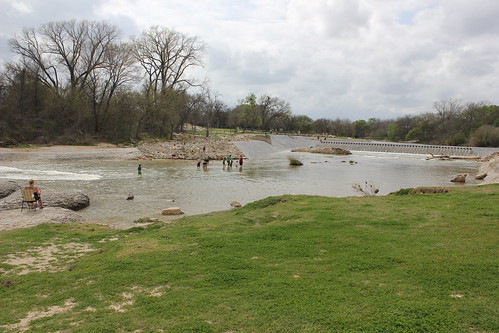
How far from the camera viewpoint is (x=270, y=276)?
235 inches

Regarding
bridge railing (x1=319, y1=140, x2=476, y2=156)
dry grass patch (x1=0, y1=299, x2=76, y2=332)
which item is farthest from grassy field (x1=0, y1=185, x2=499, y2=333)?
bridge railing (x1=319, y1=140, x2=476, y2=156)

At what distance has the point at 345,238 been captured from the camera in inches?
307

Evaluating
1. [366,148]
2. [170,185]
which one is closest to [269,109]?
[366,148]

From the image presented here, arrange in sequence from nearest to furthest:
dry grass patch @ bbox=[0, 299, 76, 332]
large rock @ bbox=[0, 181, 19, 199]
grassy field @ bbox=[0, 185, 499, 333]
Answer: grassy field @ bbox=[0, 185, 499, 333] < dry grass patch @ bbox=[0, 299, 76, 332] < large rock @ bbox=[0, 181, 19, 199]

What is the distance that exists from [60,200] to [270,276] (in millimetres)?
13335

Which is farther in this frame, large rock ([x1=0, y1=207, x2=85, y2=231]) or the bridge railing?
the bridge railing

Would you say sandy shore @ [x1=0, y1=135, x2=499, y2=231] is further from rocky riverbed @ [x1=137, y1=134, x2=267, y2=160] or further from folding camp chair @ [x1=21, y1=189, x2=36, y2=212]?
folding camp chair @ [x1=21, y1=189, x2=36, y2=212]

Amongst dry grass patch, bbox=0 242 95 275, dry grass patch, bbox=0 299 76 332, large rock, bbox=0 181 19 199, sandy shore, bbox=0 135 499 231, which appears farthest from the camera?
large rock, bbox=0 181 19 199

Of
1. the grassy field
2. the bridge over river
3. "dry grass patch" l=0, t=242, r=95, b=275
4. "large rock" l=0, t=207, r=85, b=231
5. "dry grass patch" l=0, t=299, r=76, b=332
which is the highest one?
the bridge over river

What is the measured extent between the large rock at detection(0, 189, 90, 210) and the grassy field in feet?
17.4

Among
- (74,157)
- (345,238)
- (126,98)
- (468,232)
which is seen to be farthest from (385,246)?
(126,98)

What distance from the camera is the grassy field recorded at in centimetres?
454

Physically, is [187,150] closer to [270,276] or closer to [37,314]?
[270,276]

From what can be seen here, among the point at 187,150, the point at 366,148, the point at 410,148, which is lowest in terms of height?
the point at 187,150
